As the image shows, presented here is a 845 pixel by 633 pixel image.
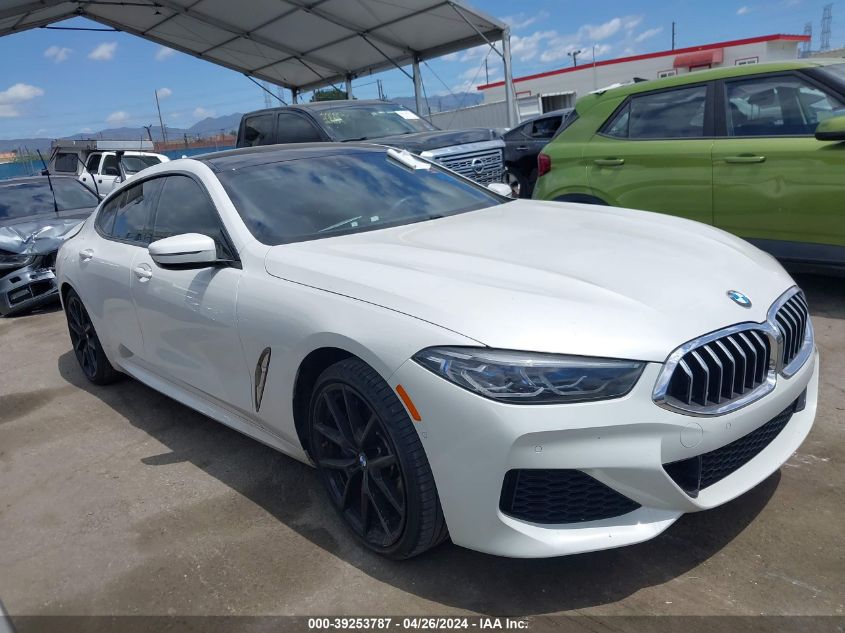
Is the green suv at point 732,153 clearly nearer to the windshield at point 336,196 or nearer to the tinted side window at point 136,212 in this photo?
the windshield at point 336,196

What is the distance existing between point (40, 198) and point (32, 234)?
1.06 metres

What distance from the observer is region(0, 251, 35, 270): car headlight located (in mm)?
7961

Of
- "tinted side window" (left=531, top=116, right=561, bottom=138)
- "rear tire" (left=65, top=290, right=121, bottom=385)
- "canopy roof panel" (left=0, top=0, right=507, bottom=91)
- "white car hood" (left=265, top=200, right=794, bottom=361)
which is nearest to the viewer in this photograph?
"white car hood" (left=265, top=200, right=794, bottom=361)

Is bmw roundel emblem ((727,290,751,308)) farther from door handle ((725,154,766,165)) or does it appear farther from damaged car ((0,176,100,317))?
damaged car ((0,176,100,317))

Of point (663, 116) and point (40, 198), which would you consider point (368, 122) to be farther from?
point (663, 116)

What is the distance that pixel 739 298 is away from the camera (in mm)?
2459

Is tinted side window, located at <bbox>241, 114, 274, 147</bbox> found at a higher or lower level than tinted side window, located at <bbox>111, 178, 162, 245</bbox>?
higher

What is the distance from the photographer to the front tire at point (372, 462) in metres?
2.30

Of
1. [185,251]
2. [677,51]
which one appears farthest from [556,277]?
[677,51]

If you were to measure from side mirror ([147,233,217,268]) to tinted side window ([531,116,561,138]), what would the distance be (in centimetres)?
1025

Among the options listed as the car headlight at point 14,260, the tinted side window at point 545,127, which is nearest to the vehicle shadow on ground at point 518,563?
the car headlight at point 14,260

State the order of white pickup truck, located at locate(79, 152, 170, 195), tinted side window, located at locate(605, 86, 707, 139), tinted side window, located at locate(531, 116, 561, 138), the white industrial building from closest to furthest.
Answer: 1. tinted side window, located at locate(605, 86, 707, 139)
2. tinted side window, located at locate(531, 116, 561, 138)
3. white pickup truck, located at locate(79, 152, 170, 195)
4. the white industrial building

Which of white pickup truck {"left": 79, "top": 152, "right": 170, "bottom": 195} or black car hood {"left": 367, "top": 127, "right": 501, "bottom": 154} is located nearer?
black car hood {"left": 367, "top": 127, "right": 501, "bottom": 154}

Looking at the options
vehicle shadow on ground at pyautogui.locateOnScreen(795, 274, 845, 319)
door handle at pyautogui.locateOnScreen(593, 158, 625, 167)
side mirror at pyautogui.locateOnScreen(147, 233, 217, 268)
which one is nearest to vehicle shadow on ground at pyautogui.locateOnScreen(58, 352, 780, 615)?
side mirror at pyautogui.locateOnScreen(147, 233, 217, 268)
